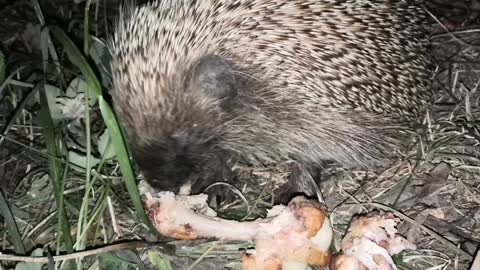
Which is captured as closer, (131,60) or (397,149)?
(131,60)

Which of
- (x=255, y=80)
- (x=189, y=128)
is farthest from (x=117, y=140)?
(x=255, y=80)

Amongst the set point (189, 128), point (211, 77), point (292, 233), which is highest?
point (211, 77)

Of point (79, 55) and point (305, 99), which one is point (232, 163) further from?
point (79, 55)

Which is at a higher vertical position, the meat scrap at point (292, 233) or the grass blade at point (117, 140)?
the grass blade at point (117, 140)

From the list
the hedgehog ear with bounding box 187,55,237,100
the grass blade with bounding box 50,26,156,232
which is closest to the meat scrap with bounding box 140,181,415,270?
the grass blade with bounding box 50,26,156,232

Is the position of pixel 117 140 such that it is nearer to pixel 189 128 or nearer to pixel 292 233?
pixel 189 128

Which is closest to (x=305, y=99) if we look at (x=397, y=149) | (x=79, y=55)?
(x=397, y=149)

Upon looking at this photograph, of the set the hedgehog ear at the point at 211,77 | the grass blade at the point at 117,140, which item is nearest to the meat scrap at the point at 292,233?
the grass blade at the point at 117,140

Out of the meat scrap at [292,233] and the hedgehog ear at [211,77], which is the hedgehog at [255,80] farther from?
the meat scrap at [292,233]
